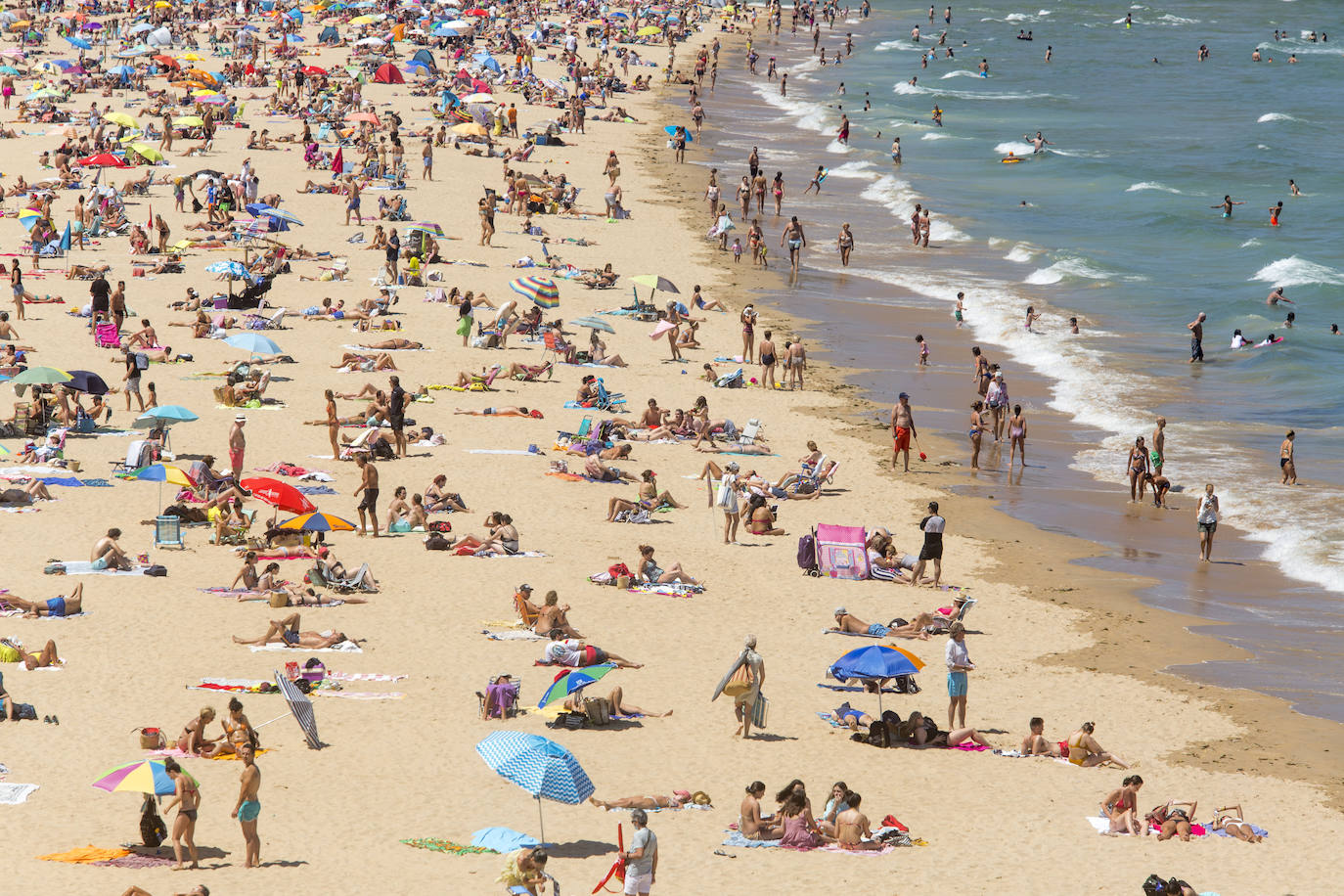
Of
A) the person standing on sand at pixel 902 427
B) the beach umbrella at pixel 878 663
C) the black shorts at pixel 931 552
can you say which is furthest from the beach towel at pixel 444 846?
the person standing on sand at pixel 902 427

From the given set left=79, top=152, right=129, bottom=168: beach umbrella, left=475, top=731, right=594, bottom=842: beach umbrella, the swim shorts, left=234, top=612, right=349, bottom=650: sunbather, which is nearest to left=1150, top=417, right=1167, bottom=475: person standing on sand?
the swim shorts

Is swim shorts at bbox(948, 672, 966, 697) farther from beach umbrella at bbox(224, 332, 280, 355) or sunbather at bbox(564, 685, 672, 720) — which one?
beach umbrella at bbox(224, 332, 280, 355)

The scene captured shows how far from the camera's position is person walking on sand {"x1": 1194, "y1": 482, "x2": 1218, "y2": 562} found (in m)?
18.9

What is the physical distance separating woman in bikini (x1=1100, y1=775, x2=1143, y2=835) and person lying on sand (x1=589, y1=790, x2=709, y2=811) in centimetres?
326

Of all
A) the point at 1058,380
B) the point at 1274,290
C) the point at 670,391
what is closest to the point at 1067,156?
the point at 1274,290

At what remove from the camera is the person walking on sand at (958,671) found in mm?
13907

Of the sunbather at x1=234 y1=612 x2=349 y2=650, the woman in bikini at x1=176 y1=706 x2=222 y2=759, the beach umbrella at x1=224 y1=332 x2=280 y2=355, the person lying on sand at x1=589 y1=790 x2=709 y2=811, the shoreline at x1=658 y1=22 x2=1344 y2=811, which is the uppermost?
the beach umbrella at x1=224 y1=332 x2=280 y2=355

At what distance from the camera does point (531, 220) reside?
123ft

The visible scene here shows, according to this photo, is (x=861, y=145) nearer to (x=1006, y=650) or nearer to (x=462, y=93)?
(x=462, y=93)

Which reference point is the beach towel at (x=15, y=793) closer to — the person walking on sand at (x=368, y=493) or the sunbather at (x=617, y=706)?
the sunbather at (x=617, y=706)

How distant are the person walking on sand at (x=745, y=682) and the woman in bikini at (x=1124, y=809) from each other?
3112mm

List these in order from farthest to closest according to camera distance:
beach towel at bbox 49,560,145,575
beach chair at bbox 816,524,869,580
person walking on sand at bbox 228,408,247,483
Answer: person walking on sand at bbox 228,408,247,483, beach chair at bbox 816,524,869,580, beach towel at bbox 49,560,145,575

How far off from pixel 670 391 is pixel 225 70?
35302 mm

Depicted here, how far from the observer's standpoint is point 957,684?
13992 millimetres
